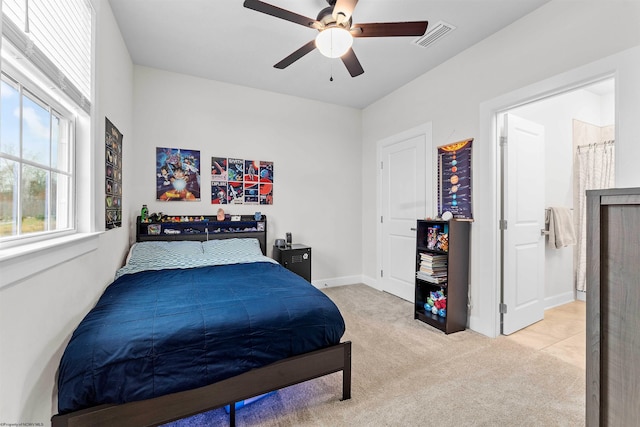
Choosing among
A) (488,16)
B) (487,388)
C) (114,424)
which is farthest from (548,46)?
(114,424)

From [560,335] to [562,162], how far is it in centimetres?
209

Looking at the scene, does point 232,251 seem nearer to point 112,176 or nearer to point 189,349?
point 112,176

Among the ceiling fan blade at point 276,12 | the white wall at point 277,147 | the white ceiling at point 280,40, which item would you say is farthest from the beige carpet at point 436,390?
the white ceiling at point 280,40

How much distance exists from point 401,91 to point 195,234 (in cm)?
333

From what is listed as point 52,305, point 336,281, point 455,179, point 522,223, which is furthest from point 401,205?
point 52,305

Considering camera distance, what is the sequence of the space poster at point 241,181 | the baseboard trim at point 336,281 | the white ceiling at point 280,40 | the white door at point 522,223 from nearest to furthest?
1. the white ceiling at point 280,40
2. the white door at point 522,223
3. the space poster at point 241,181
4. the baseboard trim at point 336,281

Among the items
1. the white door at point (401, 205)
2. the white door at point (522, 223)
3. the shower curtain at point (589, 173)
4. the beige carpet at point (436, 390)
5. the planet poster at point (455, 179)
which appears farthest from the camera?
the white door at point (401, 205)

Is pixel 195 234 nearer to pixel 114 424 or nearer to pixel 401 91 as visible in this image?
pixel 114 424

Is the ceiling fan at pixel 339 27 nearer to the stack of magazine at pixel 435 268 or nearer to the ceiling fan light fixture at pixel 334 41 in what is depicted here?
the ceiling fan light fixture at pixel 334 41

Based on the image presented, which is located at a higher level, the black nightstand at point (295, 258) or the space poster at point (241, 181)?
the space poster at point (241, 181)

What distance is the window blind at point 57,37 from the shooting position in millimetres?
1123

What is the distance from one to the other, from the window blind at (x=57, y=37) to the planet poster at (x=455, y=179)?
3249 mm

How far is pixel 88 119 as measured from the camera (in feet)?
5.99

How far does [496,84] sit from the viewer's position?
2.57 metres
